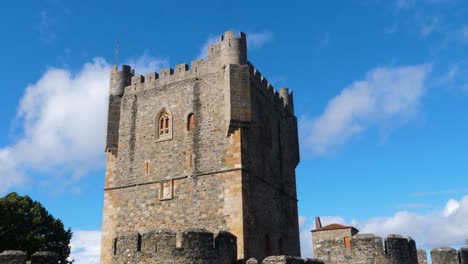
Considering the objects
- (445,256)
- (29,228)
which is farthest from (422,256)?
(29,228)

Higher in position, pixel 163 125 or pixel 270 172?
pixel 163 125

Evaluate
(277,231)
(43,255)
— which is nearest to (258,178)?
(277,231)

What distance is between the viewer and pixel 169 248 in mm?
13258

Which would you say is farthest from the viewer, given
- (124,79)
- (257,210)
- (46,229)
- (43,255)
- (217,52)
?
(46,229)

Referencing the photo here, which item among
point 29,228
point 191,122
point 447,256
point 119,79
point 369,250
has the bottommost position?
point 447,256

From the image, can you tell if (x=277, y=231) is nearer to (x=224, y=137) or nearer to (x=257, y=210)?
(x=257, y=210)

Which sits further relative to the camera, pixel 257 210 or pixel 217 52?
pixel 217 52

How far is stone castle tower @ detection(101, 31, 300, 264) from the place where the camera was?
22219 mm

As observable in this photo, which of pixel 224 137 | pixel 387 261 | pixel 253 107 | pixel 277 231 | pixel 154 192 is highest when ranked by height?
pixel 253 107

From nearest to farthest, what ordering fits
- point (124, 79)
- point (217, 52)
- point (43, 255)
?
point (43, 255)
point (217, 52)
point (124, 79)

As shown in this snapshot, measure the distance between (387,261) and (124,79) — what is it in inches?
688

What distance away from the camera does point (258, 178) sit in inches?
933

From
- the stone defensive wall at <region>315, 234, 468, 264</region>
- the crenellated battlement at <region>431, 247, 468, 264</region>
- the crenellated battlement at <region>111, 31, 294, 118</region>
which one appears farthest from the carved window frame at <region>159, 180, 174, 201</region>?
the crenellated battlement at <region>431, 247, 468, 264</region>

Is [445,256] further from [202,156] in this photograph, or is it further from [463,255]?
[202,156]
